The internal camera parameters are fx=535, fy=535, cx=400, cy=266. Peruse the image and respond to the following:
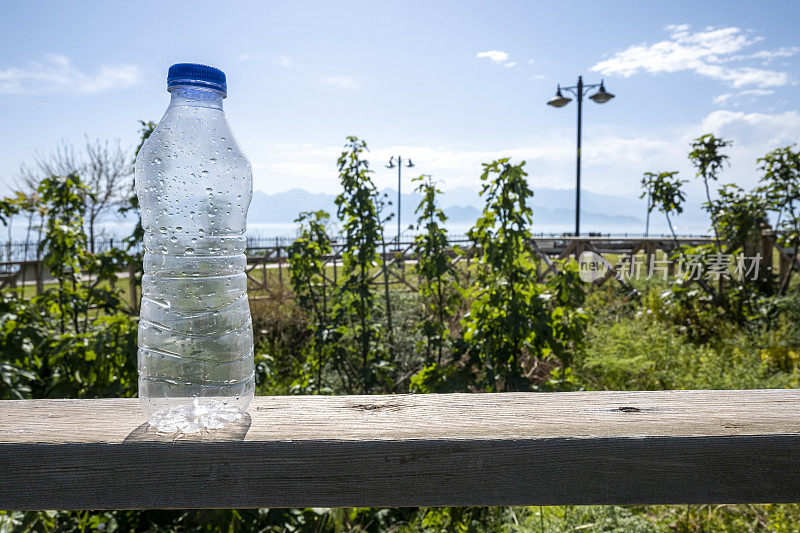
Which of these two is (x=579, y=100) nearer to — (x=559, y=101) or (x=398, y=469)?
(x=559, y=101)

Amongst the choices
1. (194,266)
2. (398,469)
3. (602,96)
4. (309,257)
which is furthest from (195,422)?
(602,96)

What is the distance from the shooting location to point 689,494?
0.84 m

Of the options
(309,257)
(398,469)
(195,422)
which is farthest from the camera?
(309,257)

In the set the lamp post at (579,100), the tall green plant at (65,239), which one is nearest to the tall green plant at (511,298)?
the tall green plant at (65,239)

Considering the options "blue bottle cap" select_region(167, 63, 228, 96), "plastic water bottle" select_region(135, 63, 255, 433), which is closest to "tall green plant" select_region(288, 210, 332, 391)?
"plastic water bottle" select_region(135, 63, 255, 433)

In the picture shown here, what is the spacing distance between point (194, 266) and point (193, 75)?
1.99ft

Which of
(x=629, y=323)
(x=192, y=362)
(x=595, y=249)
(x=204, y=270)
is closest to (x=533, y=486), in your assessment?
(x=192, y=362)

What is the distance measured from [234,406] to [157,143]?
65 centimetres

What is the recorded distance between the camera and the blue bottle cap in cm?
100

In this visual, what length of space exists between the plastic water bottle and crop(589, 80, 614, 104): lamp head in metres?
14.6

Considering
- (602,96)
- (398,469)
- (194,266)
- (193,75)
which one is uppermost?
(602,96)

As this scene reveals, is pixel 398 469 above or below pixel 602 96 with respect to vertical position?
below

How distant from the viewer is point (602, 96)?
14.1m

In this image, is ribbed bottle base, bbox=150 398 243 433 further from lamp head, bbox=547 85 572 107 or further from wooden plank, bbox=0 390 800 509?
lamp head, bbox=547 85 572 107
